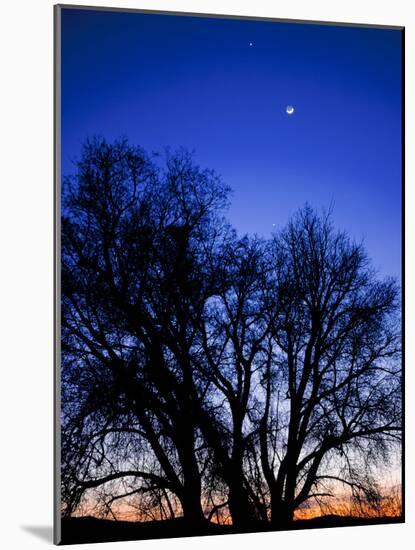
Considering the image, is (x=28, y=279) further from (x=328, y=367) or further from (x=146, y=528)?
(x=328, y=367)

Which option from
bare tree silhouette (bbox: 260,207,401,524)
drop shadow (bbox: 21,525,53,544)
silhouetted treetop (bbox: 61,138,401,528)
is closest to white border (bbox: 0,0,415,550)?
drop shadow (bbox: 21,525,53,544)

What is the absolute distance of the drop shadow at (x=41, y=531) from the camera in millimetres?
6934

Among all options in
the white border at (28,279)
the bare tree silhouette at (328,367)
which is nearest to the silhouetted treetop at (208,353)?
the bare tree silhouette at (328,367)

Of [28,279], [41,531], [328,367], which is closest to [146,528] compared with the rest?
[41,531]

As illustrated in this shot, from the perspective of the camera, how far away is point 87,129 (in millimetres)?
7000

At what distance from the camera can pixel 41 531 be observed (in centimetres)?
702

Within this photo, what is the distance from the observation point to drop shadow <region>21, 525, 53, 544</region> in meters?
6.93

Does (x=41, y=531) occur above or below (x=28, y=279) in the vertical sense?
below

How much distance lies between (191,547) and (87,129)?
2722 millimetres

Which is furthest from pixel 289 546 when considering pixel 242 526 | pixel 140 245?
pixel 140 245

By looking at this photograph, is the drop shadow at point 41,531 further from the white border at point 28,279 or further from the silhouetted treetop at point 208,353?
the silhouetted treetop at point 208,353

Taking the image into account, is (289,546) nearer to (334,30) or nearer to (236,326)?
(236,326)

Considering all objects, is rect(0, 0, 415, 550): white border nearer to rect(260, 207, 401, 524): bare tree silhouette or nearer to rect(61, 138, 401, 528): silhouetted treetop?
rect(61, 138, 401, 528): silhouetted treetop

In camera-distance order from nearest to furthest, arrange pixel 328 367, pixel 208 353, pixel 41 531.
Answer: pixel 41 531, pixel 208 353, pixel 328 367
